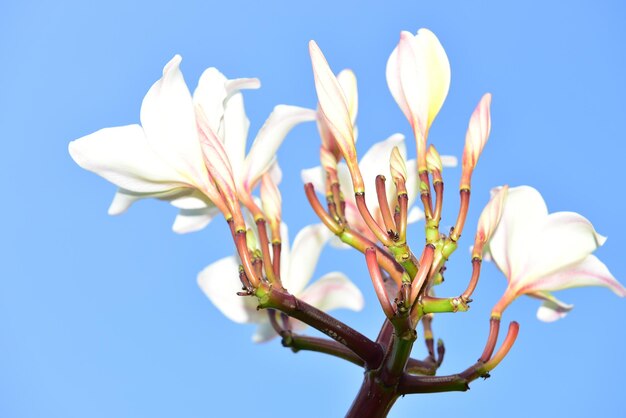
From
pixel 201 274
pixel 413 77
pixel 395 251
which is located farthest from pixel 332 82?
pixel 201 274

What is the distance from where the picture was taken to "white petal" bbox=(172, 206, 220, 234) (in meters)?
1.44

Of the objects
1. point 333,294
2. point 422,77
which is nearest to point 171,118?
point 422,77

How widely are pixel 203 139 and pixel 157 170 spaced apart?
10cm

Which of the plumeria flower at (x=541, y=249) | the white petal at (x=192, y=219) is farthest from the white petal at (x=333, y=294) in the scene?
the plumeria flower at (x=541, y=249)

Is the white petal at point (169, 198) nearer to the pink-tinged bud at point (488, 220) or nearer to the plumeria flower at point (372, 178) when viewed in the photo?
the plumeria flower at point (372, 178)

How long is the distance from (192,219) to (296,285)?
23 centimetres

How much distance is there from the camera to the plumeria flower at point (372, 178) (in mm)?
1377

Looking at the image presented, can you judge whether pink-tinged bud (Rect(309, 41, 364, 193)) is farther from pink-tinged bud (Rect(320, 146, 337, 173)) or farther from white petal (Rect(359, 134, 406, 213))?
white petal (Rect(359, 134, 406, 213))

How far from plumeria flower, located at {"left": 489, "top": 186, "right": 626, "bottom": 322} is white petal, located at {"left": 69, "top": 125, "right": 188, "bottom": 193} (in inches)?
21.3

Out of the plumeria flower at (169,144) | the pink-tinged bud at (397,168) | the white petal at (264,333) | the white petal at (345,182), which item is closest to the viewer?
the pink-tinged bud at (397,168)

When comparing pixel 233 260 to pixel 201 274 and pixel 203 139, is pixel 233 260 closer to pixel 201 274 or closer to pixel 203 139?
pixel 201 274

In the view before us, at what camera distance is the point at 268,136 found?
4.40ft

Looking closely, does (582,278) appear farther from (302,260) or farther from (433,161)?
(302,260)

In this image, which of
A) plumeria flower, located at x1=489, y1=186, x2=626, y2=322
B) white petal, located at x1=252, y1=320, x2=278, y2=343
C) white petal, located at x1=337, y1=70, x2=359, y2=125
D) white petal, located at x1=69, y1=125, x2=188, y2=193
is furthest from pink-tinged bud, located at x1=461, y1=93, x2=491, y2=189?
white petal, located at x1=252, y1=320, x2=278, y2=343
